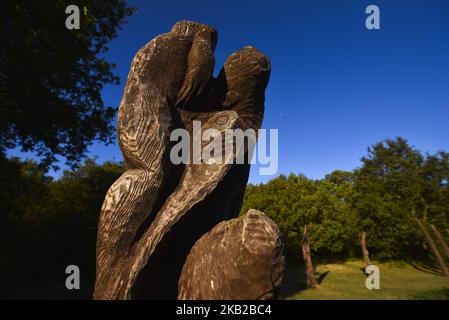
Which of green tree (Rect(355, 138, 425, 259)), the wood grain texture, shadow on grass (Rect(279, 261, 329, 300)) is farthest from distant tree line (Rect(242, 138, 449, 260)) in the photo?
the wood grain texture

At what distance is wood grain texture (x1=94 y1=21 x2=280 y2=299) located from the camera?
1881 millimetres

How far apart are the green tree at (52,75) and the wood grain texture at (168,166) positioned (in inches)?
276

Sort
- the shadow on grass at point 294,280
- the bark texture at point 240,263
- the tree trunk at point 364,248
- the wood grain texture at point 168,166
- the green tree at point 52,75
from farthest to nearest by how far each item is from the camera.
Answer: the tree trunk at point 364,248, the shadow on grass at point 294,280, the green tree at point 52,75, the wood grain texture at point 168,166, the bark texture at point 240,263

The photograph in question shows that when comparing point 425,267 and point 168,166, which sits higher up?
point 168,166

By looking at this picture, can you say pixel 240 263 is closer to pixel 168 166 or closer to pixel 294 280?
pixel 168 166

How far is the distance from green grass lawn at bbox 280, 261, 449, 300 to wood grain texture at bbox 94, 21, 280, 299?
1305 cm

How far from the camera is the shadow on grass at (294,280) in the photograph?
53.8 ft

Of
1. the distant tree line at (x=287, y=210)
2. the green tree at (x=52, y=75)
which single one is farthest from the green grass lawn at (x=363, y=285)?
the green tree at (x=52, y=75)

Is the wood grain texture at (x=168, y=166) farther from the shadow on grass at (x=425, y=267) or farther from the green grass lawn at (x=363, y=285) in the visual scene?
the shadow on grass at (x=425, y=267)

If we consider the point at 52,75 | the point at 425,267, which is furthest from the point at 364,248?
the point at 52,75

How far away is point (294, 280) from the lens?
2130cm

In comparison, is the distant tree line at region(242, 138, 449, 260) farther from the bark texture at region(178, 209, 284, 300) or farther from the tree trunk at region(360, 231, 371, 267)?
the bark texture at region(178, 209, 284, 300)

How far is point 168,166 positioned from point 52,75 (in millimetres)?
8582
